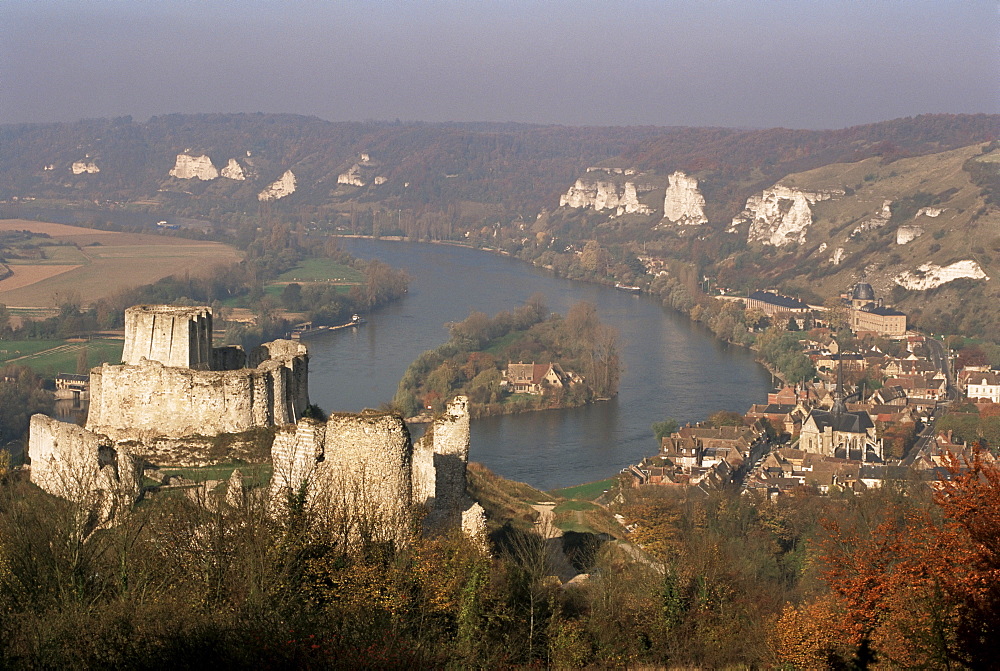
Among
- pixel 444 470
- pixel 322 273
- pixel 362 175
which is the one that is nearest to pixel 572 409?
pixel 444 470

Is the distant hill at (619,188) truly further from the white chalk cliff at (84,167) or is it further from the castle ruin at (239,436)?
the castle ruin at (239,436)

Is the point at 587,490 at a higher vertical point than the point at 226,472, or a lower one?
lower

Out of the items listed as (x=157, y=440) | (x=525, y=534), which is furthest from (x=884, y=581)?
(x=157, y=440)

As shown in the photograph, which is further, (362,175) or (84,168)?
(84,168)

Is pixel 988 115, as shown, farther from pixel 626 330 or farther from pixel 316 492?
pixel 316 492

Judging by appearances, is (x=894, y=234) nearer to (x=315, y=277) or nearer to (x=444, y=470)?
(x=315, y=277)

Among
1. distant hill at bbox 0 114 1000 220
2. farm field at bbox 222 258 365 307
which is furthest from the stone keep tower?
distant hill at bbox 0 114 1000 220

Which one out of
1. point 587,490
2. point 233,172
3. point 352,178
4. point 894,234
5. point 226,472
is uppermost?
point 233,172
